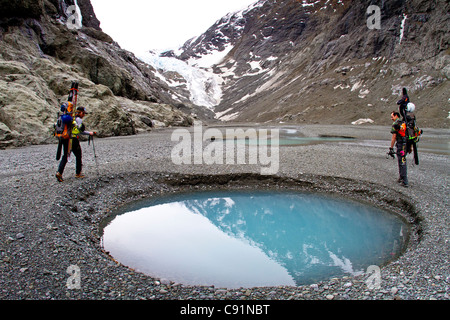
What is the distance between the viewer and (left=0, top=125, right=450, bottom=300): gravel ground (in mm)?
4707

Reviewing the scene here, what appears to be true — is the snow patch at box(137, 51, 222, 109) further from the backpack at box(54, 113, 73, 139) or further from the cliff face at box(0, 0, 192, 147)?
the backpack at box(54, 113, 73, 139)

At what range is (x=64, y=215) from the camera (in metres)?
7.52

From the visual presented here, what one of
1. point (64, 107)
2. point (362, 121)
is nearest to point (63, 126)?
point (64, 107)

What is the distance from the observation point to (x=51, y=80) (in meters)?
29.7

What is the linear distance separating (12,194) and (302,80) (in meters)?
94.6

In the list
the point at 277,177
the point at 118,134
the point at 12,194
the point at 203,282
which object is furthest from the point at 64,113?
the point at 118,134

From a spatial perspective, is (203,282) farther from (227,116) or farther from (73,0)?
(227,116)

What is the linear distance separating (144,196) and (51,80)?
25217 mm

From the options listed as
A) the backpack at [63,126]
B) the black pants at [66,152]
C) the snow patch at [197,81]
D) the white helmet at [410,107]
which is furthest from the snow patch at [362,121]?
the snow patch at [197,81]

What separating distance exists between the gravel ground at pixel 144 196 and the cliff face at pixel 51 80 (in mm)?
6317

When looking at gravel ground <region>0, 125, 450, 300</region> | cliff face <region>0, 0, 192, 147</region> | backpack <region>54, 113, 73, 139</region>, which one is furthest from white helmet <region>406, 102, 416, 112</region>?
cliff face <region>0, 0, 192, 147</region>

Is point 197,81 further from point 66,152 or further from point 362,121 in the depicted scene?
point 66,152

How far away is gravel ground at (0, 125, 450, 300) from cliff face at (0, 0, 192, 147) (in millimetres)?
6317

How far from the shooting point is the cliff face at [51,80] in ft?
69.0
